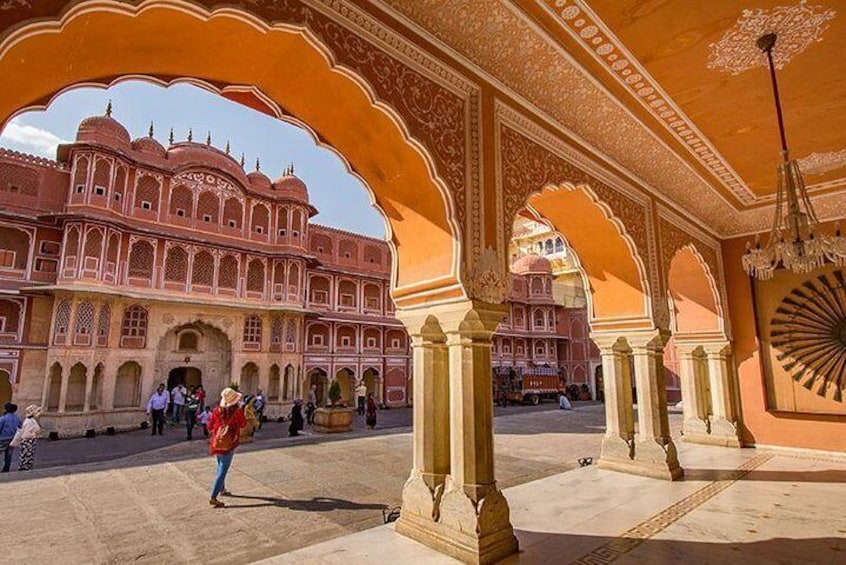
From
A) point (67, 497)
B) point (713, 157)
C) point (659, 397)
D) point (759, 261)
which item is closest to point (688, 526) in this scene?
point (659, 397)

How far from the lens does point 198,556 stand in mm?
4035

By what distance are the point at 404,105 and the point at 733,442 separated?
9.05 meters

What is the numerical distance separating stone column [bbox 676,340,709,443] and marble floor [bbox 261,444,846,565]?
242 cm

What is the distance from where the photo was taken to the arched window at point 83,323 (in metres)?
13.6

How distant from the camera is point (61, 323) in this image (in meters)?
13.5

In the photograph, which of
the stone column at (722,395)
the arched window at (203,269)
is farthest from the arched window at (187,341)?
the stone column at (722,395)

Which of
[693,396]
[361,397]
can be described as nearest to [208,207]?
[361,397]

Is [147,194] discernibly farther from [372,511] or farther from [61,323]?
[372,511]

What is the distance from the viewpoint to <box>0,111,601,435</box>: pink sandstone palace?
13.7 meters

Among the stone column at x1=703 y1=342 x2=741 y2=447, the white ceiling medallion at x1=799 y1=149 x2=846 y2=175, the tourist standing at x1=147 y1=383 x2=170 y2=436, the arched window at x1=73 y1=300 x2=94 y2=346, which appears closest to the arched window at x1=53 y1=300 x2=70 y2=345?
the arched window at x1=73 y1=300 x2=94 y2=346

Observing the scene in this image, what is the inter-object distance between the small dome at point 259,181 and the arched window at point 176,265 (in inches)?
167

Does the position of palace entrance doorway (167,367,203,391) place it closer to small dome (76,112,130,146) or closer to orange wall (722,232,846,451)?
small dome (76,112,130,146)

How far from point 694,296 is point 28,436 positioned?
1256 cm

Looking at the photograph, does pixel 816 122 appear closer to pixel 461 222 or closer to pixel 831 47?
pixel 831 47
